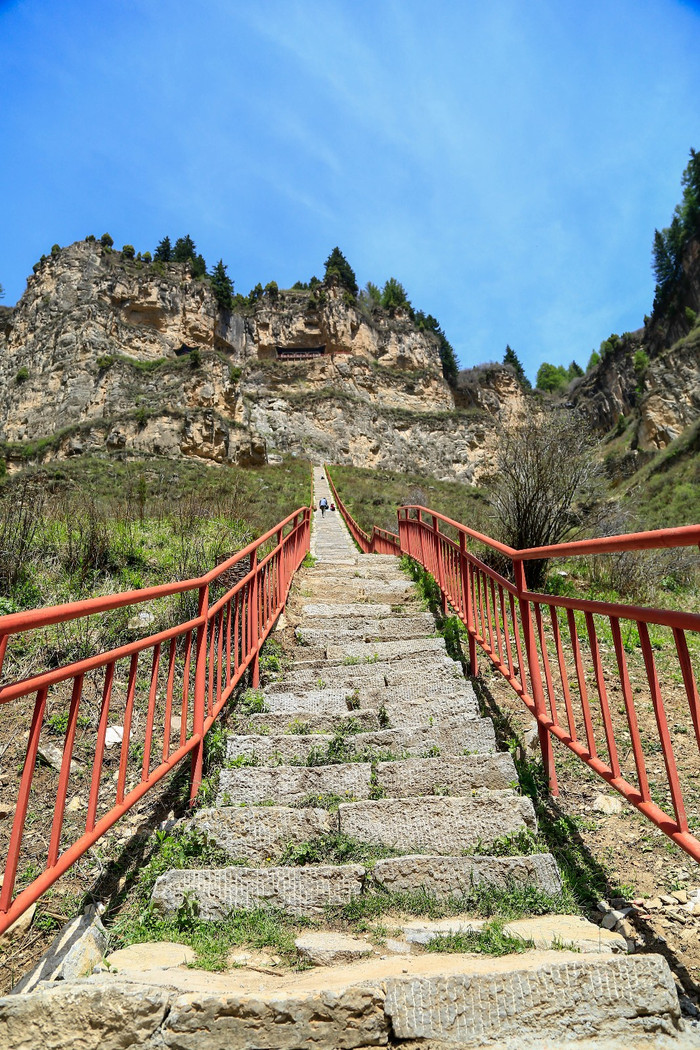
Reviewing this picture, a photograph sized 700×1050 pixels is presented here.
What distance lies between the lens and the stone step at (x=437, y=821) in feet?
8.91

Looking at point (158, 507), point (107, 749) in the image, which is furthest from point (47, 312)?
point (107, 749)

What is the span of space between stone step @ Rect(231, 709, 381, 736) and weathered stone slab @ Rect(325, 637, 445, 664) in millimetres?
878

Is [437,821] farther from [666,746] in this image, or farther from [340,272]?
[340,272]

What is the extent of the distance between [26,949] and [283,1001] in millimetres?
1448

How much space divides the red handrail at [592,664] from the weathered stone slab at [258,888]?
1.32 metres

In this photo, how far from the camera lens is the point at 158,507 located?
34.5 feet

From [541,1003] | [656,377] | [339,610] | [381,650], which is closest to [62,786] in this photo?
[541,1003]

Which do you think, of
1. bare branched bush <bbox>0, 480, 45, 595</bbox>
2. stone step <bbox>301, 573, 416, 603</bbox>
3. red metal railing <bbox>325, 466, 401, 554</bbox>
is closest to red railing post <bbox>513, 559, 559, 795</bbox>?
stone step <bbox>301, 573, 416, 603</bbox>

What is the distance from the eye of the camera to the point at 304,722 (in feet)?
12.9

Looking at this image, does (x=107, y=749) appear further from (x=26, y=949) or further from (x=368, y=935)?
(x=368, y=935)

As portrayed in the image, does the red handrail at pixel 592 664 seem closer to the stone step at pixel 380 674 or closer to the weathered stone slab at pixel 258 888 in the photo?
the stone step at pixel 380 674

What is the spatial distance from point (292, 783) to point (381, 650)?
1.93 m

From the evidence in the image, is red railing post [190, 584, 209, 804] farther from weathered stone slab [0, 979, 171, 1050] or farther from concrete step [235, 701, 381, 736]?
weathered stone slab [0, 979, 171, 1050]

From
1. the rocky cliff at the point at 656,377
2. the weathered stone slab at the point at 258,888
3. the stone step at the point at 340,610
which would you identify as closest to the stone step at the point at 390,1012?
the weathered stone slab at the point at 258,888
